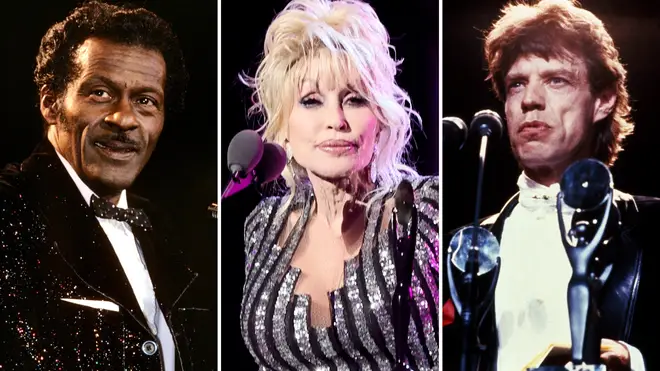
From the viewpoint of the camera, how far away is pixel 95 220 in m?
3.46

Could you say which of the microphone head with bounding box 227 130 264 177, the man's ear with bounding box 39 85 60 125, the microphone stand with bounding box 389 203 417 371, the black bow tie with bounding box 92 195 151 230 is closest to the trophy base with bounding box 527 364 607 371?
the microphone stand with bounding box 389 203 417 371

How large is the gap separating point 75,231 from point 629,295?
226 centimetres

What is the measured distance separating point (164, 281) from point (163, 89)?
2.74ft

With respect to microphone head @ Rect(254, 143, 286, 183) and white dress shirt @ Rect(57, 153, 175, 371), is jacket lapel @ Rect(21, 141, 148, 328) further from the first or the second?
microphone head @ Rect(254, 143, 286, 183)

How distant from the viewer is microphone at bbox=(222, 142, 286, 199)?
3531 mm

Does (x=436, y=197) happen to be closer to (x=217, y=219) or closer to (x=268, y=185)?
(x=268, y=185)

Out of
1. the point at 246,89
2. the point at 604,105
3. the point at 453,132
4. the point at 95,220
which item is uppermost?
the point at 246,89

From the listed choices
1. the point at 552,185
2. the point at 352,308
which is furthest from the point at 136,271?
the point at 552,185

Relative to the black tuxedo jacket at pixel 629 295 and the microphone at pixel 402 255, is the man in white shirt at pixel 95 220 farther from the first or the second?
the black tuxedo jacket at pixel 629 295

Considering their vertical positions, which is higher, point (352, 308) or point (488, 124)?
point (488, 124)

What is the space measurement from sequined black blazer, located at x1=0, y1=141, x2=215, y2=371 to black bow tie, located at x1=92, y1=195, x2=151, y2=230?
31mm

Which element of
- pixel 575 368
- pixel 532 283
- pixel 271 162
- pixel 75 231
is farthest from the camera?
pixel 271 162

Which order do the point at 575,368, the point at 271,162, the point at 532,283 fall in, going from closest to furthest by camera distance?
the point at 575,368, the point at 532,283, the point at 271,162

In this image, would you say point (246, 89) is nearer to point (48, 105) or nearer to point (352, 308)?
point (48, 105)
